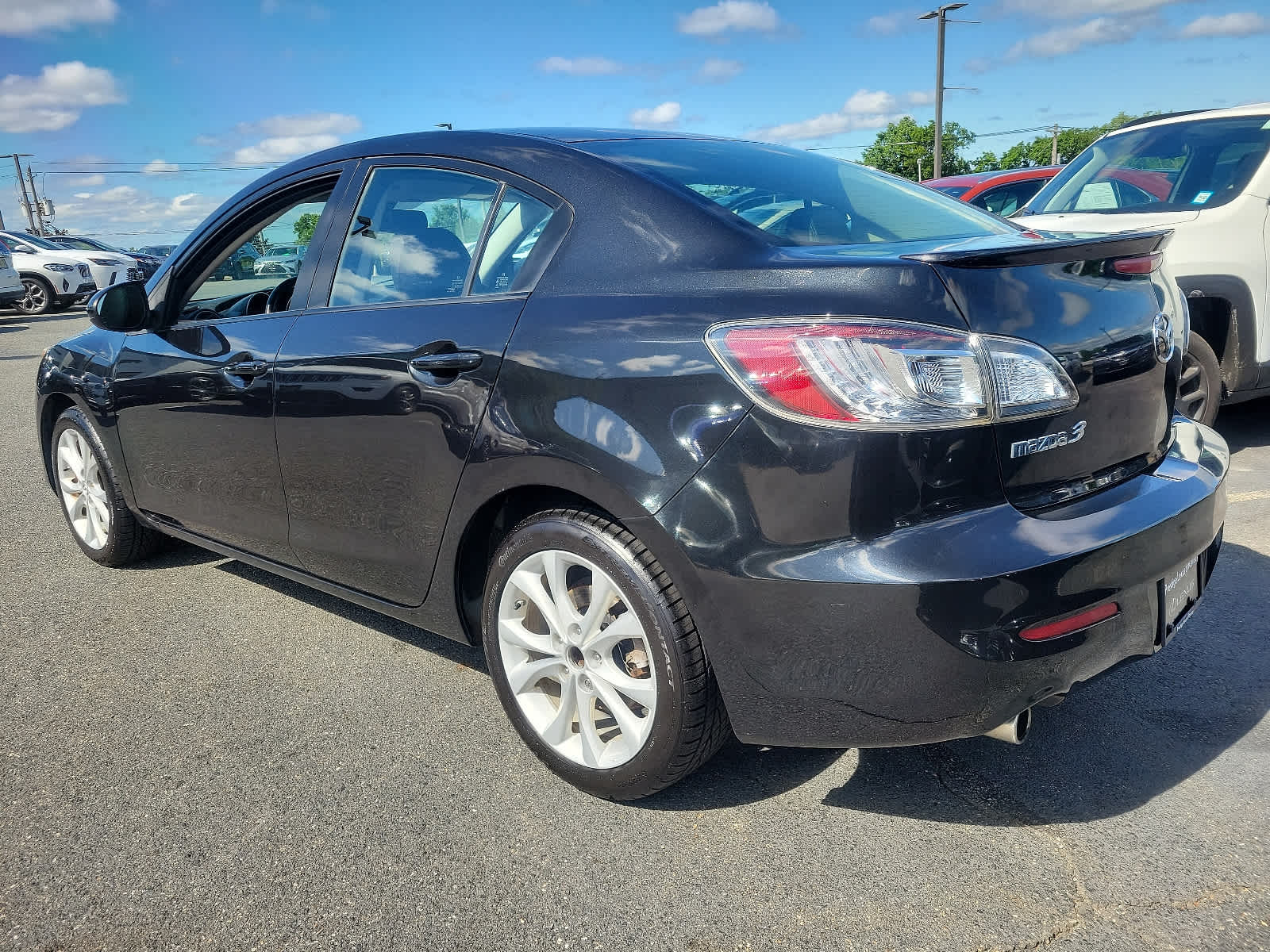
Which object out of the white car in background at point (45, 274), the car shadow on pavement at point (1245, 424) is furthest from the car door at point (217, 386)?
the white car in background at point (45, 274)

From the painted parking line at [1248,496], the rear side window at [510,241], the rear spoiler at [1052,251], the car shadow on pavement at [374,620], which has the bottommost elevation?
the painted parking line at [1248,496]

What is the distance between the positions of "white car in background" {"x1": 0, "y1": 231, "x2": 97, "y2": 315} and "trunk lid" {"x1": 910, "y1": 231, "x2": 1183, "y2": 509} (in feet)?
67.2

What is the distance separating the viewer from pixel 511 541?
8.39 ft

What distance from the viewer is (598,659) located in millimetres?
2443

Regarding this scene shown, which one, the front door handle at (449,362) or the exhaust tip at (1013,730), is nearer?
the exhaust tip at (1013,730)

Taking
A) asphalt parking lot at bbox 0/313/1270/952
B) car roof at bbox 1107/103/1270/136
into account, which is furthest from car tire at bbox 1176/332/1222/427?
asphalt parking lot at bbox 0/313/1270/952

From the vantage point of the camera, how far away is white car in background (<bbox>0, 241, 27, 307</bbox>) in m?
17.8

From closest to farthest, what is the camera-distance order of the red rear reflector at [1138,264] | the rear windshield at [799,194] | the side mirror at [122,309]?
the red rear reflector at [1138,264]
the rear windshield at [799,194]
the side mirror at [122,309]

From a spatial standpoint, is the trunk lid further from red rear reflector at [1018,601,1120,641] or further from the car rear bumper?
red rear reflector at [1018,601,1120,641]

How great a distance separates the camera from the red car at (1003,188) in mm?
10727

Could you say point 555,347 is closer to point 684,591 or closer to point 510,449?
point 510,449

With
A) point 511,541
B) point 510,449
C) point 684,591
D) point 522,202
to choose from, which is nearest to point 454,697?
point 511,541

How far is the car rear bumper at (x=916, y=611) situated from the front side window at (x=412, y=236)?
3.48 feet

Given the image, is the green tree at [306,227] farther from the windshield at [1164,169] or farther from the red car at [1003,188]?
the red car at [1003,188]
